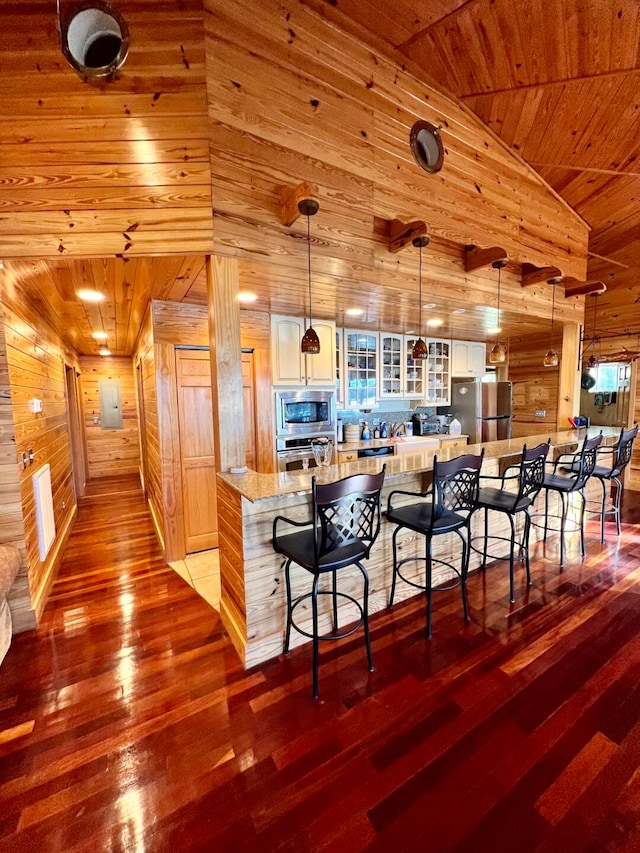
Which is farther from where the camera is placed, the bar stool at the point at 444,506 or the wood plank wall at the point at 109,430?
the wood plank wall at the point at 109,430

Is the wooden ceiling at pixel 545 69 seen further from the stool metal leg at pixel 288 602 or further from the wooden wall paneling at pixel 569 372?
the stool metal leg at pixel 288 602

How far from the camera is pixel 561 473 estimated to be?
3895mm

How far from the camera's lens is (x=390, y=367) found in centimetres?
471

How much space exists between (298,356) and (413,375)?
6.38ft

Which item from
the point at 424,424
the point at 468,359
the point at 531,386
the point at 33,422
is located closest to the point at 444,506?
the point at 33,422

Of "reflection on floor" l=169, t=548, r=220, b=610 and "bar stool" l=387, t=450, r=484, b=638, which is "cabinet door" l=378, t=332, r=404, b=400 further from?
"reflection on floor" l=169, t=548, r=220, b=610

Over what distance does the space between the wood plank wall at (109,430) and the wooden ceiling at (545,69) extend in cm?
658

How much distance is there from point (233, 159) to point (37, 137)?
40.3 inches

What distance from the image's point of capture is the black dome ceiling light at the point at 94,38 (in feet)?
5.49

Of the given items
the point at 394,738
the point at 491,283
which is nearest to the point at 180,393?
the point at 394,738

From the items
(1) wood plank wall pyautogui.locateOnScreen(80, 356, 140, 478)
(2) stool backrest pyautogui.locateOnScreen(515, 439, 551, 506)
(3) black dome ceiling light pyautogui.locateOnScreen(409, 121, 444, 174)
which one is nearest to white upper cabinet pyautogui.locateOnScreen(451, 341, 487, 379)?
(3) black dome ceiling light pyautogui.locateOnScreen(409, 121, 444, 174)

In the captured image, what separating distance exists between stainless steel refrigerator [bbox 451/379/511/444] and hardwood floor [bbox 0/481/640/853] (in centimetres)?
287

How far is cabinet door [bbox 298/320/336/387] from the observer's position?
3771 millimetres

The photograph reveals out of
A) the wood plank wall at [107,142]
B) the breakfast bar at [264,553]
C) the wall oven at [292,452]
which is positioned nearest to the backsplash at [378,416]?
the wall oven at [292,452]
